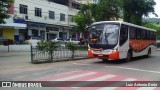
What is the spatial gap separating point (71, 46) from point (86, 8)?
20779mm

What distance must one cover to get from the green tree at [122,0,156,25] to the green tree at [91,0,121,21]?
163cm

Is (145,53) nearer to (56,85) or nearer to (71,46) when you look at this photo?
(71,46)

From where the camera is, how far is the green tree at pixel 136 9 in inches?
1565

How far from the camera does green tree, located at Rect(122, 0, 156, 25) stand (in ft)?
130

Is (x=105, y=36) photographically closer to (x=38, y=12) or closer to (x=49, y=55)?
(x=49, y=55)

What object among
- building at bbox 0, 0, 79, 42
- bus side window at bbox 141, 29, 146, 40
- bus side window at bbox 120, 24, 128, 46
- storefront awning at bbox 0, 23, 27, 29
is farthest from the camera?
building at bbox 0, 0, 79, 42

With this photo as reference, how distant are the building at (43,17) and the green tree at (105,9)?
11882 mm

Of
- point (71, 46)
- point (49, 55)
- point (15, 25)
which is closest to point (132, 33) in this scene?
point (71, 46)

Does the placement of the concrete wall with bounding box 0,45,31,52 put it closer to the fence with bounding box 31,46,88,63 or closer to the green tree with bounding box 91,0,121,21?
the green tree with bounding box 91,0,121,21

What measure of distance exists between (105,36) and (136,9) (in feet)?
73.3

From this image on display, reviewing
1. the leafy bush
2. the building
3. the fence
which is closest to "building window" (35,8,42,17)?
the building

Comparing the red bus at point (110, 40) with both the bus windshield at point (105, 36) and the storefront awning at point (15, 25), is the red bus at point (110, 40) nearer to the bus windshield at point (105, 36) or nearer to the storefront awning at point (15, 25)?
the bus windshield at point (105, 36)

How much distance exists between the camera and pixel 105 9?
37.1 m

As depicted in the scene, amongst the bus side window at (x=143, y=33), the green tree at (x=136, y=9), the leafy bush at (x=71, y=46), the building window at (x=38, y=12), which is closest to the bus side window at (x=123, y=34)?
the leafy bush at (x=71, y=46)
